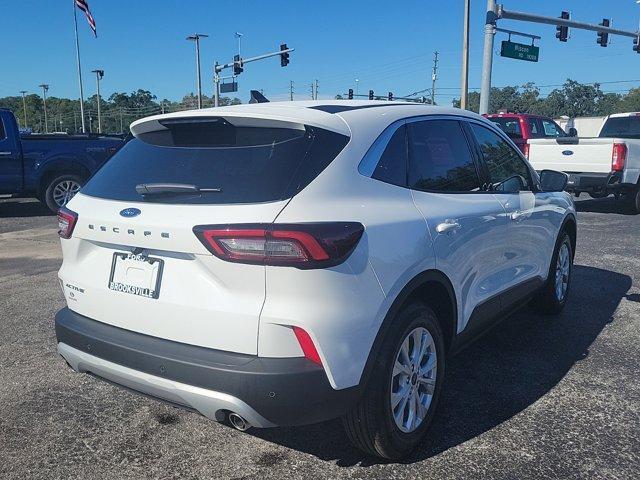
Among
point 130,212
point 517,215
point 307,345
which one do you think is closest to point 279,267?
point 307,345

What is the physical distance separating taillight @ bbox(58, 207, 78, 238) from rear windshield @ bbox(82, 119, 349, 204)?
0.15 m

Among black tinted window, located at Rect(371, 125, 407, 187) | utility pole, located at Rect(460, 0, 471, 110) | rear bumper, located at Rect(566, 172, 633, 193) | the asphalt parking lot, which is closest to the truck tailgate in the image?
rear bumper, located at Rect(566, 172, 633, 193)

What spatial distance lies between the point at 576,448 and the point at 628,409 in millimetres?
667

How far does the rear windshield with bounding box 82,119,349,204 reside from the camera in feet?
8.14

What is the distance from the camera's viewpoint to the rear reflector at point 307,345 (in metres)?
2.34

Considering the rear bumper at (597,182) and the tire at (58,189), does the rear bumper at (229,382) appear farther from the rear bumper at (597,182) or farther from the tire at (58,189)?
the rear bumper at (597,182)

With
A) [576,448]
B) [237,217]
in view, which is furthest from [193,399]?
[576,448]

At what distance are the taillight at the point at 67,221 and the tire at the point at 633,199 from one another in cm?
1194

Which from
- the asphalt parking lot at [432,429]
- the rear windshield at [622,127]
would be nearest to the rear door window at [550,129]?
the rear windshield at [622,127]

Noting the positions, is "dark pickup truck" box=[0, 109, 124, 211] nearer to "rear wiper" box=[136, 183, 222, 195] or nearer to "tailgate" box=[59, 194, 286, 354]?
"tailgate" box=[59, 194, 286, 354]

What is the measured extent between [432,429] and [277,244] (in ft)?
5.21

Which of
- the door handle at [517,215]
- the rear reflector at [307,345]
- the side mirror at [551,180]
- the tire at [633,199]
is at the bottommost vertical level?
the tire at [633,199]

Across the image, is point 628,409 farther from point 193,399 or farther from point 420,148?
point 193,399

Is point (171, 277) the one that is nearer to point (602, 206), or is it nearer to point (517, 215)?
point (517, 215)
